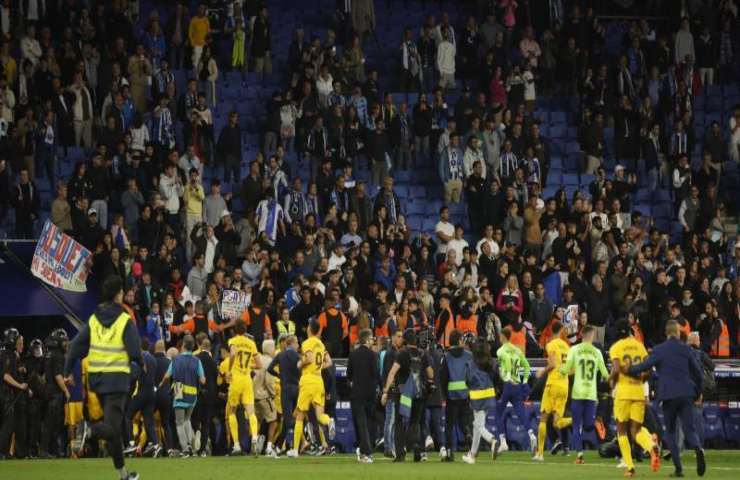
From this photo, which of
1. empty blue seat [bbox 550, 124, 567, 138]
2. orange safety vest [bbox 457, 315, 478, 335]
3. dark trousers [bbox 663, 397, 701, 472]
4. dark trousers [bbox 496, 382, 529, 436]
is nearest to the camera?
dark trousers [bbox 663, 397, 701, 472]

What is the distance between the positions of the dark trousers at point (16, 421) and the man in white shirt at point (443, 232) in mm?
9593

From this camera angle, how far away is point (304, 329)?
30.1 meters

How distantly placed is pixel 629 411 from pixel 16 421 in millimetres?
11355

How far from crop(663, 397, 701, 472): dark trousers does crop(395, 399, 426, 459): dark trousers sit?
4.94 metres

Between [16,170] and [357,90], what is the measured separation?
7603mm

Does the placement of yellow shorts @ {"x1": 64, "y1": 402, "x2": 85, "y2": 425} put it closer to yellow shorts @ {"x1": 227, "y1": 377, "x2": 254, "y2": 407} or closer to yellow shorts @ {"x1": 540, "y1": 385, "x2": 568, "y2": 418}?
yellow shorts @ {"x1": 227, "y1": 377, "x2": 254, "y2": 407}

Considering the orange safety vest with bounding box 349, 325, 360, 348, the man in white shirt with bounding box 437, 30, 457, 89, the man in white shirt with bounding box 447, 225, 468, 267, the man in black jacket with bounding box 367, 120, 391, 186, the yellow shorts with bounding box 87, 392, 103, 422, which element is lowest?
the yellow shorts with bounding box 87, 392, 103, 422

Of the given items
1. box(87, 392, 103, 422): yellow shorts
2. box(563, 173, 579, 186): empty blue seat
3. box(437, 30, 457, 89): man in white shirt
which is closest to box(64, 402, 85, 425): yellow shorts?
box(87, 392, 103, 422): yellow shorts

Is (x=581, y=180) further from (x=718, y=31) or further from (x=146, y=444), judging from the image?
(x=146, y=444)

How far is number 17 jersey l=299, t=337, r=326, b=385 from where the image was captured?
2527 centimetres

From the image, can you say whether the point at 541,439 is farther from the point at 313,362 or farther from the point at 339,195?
the point at 339,195

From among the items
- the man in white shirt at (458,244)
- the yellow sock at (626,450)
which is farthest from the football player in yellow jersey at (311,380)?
the man in white shirt at (458,244)

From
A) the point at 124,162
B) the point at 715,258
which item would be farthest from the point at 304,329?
the point at 715,258

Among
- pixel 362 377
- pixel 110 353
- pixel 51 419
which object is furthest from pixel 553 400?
pixel 110 353
